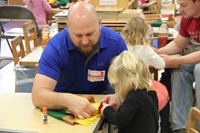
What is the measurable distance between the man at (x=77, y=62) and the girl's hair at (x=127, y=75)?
20 centimetres

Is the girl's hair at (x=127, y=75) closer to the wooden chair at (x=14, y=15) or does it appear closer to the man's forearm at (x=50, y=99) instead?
the man's forearm at (x=50, y=99)

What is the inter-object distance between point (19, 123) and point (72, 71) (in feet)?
1.90

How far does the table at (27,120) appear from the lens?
1619 mm

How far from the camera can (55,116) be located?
1.74m

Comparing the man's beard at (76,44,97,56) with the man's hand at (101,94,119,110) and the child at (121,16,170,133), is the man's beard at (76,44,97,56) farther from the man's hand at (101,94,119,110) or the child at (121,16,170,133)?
the child at (121,16,170,133)

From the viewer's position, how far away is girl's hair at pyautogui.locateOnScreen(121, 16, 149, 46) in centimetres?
286

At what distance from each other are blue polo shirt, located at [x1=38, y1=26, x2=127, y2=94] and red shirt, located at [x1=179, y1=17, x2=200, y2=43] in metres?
0.90

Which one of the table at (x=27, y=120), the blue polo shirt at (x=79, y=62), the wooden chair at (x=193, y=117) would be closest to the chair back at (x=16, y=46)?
the blue polo shirt at (x=79, y=62)

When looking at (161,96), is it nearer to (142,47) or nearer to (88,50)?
(142,47)

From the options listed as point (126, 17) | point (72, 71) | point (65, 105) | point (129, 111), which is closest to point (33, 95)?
point (65, 105)

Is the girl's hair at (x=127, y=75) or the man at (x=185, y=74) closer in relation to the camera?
the girl's hair at (x=127, y=75)

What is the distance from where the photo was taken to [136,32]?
9.45ft

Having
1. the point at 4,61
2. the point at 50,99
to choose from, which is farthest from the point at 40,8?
the point at 50,99

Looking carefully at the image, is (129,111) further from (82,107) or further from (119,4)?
(119,4)
